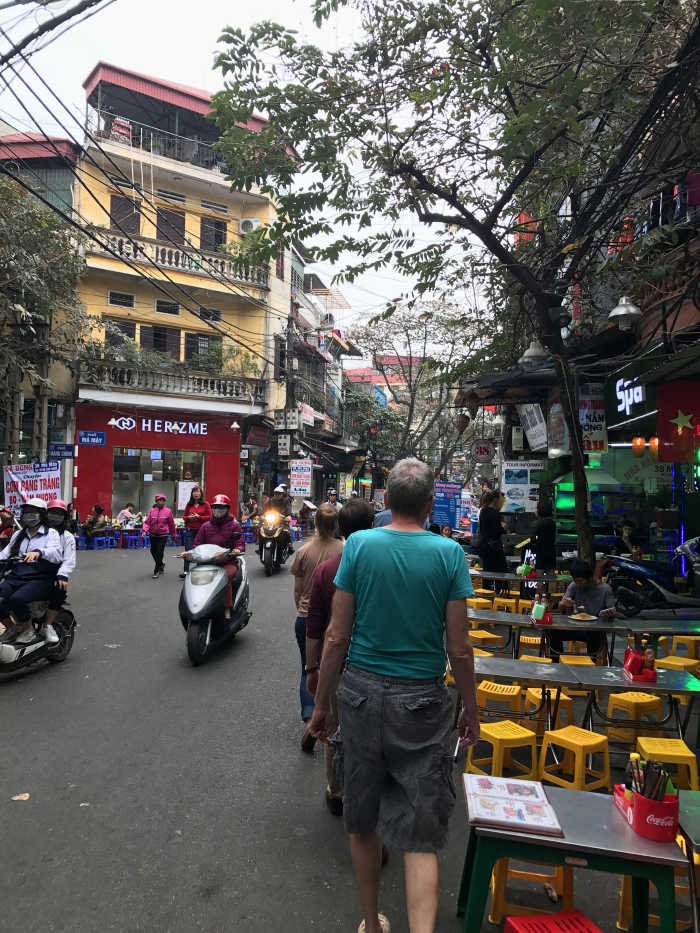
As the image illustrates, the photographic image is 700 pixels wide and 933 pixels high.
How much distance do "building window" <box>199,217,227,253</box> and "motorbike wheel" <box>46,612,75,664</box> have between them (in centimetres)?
1908

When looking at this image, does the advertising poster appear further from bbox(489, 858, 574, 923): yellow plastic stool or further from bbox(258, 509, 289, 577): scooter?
bbox(489, 858, 574, 923): yellow plastic stool

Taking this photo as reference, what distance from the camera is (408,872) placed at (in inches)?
89.5

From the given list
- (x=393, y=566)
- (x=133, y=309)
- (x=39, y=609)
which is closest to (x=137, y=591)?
(x=39, y=609)

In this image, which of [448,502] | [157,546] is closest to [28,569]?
[157,546]

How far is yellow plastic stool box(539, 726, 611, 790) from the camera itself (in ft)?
12.0

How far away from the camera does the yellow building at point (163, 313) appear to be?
20.9 m

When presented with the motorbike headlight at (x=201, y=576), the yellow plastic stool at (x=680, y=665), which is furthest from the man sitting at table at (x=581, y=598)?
the motorbike headlight at (x=201, y=576)

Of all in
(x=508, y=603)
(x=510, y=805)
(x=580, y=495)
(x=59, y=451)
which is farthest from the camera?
(x=59, y=451)

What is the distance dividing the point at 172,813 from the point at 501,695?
7.87 feet

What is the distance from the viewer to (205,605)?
6.46 meters

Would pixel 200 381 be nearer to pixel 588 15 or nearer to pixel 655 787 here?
pixel 588 15

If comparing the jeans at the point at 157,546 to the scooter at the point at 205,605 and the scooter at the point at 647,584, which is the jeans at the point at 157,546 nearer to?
the scooter at the point at 205,605

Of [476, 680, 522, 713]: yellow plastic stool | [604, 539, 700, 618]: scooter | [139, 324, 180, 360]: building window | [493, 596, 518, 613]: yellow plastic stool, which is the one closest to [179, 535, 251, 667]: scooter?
[476, 680, 522, 713]: yellow plastic stool

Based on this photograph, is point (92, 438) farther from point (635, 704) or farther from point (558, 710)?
point (635, 704)
